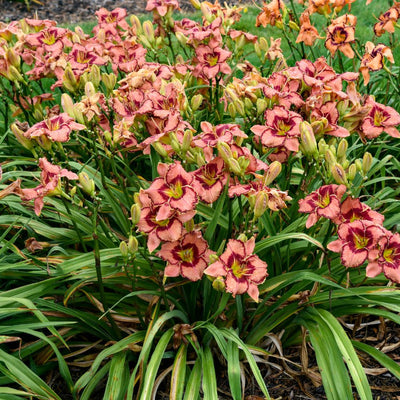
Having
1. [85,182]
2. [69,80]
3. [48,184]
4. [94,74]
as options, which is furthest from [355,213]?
[69,80]

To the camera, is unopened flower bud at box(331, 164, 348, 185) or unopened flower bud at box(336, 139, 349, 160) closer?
unopened flower bud at box(331, 164, 348, 185)

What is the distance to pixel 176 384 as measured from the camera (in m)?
1.78

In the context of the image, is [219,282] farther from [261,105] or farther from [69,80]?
[69,80]

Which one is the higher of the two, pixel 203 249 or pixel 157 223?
pixel 157 223

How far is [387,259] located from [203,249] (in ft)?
1.89

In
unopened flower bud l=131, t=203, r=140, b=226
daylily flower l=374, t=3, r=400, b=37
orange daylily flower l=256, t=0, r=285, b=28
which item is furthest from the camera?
orange daylily flower l=256, t=0, r=285, b=28

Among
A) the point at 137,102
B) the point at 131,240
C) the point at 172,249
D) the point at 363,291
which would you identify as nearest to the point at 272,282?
the point at 363,291

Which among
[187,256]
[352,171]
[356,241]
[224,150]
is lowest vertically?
[187,256]

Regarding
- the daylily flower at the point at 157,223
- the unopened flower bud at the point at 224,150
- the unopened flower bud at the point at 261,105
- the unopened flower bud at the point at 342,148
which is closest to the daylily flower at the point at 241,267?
the daylily flower at the point at 157,223

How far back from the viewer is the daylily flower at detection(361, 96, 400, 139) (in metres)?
1.93

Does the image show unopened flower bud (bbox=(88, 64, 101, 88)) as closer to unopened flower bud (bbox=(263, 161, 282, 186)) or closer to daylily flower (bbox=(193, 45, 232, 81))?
daylily flower (bbox=(193, 45, 232, 81))

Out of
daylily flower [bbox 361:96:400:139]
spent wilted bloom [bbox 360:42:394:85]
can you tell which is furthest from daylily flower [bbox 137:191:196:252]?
spent wilted bloom [bbox 360:42:394:85]

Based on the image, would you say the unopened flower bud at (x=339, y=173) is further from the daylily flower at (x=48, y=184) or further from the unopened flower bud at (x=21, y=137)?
the unopened flower bud at (x=21, y=137)

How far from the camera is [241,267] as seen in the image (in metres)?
1.63
